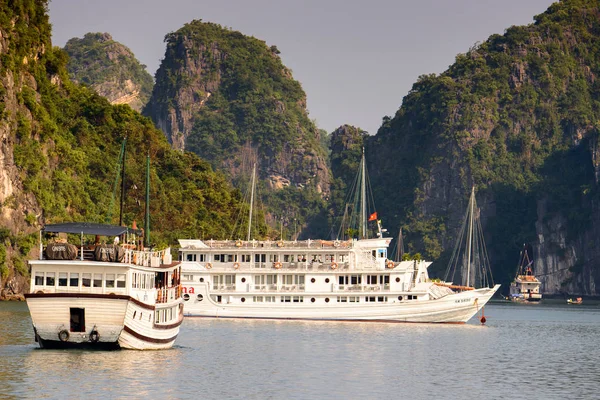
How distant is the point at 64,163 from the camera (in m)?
107

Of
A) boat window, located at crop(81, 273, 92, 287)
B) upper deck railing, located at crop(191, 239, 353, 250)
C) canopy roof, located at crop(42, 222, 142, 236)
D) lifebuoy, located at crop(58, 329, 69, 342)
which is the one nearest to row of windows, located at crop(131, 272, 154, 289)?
boat window, located at crop(81, 273, 92, 287)

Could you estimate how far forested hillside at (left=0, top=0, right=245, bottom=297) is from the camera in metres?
93.6

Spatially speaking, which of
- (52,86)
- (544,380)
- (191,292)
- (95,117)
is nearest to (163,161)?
(95,117)

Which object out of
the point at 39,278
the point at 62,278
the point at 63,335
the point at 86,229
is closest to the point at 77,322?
the point at 63,335

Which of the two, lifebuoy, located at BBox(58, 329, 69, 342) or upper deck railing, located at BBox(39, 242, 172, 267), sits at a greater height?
upper deck railing, located at BBox(39, 242, 172, 267)

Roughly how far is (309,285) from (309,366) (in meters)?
28.4

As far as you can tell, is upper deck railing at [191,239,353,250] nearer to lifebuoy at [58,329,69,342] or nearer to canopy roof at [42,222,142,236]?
canopy roof at [42,222,142,236]

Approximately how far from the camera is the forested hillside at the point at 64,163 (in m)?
93.6

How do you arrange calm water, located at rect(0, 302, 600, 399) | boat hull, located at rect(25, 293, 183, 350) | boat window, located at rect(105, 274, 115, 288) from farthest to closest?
1. boat window, located at rect(105, 274, 115, 288)
2. boat hull, located at rect(25, 293, 183, 350)
3. calm water, located at rect(0, 302, 600, 399)

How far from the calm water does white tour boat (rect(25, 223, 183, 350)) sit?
35.3 inches

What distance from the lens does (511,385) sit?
149 feet

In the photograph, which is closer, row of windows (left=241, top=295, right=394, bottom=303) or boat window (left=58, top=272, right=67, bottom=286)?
boat window (left=58, top=272, right=67, bottom=286)

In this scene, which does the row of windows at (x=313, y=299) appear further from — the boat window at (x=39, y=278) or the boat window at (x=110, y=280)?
the boat window at (x=39, y=278)

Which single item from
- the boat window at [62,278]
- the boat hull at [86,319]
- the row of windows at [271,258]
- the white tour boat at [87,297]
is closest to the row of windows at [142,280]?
the white tour boat at [87,297]
